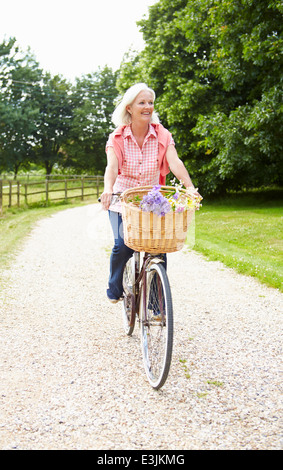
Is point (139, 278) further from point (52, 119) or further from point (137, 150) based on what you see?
point (52, 119)

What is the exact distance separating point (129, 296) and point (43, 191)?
20.1 meters

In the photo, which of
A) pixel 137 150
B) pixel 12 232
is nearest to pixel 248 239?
pixel 12 232

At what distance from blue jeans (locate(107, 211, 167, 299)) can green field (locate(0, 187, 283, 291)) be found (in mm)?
2846

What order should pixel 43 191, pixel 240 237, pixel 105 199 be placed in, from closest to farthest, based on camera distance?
pixel 105 199
pixel 240 237
pixel 43 191

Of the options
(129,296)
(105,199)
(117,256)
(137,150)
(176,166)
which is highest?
(137,150)

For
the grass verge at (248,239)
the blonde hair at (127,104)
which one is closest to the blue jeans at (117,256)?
the blonde hair at (127,104)

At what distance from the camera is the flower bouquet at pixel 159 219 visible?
9.68 ft

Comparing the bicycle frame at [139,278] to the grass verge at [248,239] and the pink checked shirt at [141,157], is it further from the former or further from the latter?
the grass verge at [248,239]

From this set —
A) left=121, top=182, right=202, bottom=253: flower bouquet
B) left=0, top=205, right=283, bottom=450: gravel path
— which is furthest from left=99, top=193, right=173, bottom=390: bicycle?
left=121, top=182, right=202, bottom=253: flower bouquet

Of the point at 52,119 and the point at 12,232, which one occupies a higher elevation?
the point at 52,119

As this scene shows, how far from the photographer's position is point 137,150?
3.72m

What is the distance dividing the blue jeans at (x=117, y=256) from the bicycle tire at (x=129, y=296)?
0.22 ft

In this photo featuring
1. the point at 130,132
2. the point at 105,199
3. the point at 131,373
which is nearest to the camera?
the point at 105,199

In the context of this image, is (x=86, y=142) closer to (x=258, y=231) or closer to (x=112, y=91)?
(x=112, y=91)
